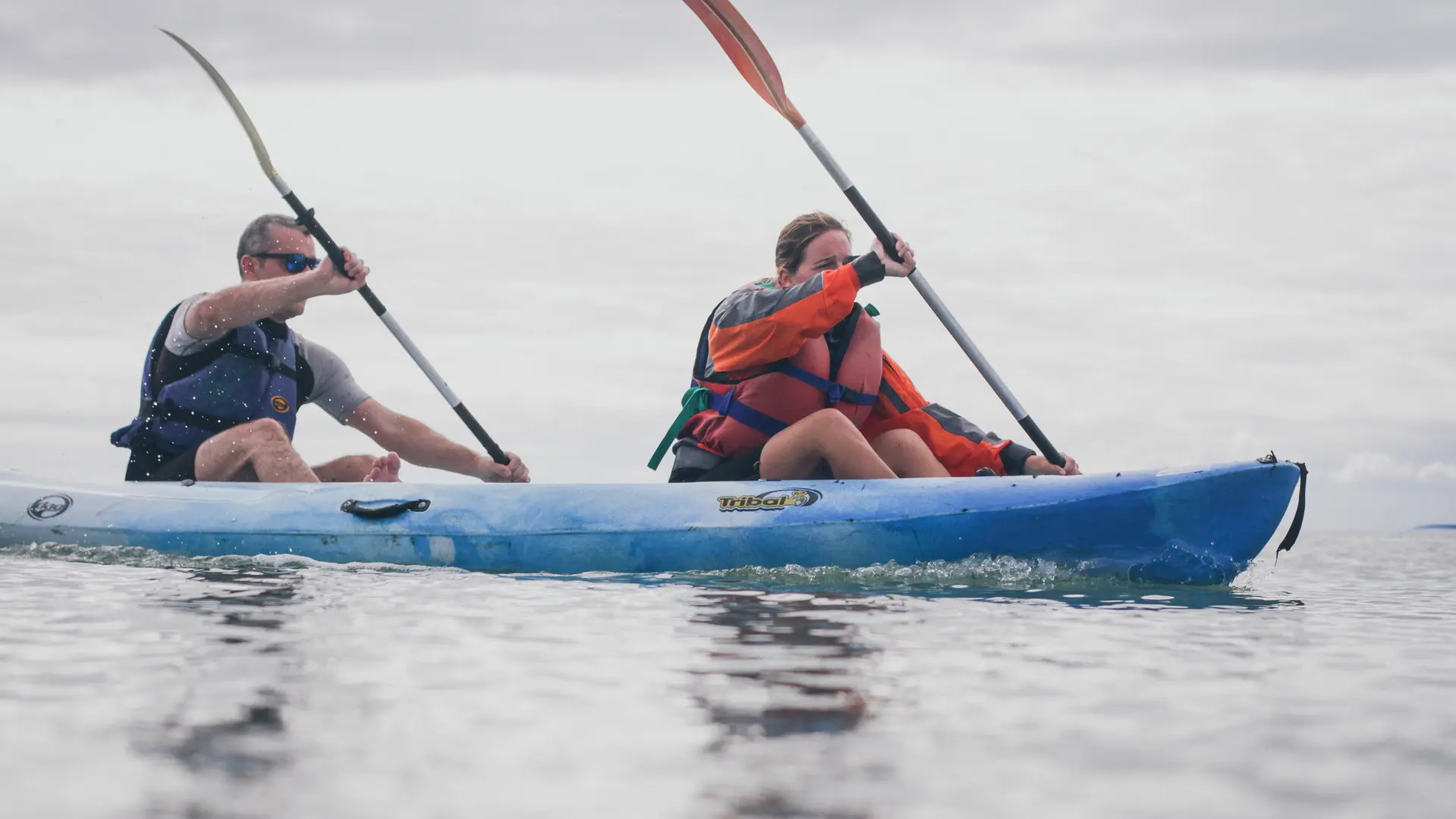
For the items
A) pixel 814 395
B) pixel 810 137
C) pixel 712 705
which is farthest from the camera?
pixel 810 137

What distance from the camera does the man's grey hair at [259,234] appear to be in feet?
18.4

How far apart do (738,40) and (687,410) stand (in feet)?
6.29

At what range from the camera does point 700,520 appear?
15.0 feet

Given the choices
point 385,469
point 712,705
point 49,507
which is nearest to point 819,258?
point 385,469

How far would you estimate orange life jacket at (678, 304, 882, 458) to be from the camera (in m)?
4.57

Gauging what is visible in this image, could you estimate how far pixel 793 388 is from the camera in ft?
15.0

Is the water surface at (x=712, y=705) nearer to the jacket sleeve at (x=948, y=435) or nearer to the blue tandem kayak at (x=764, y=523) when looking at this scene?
the blue tandem kayak at (x=764, y=523)

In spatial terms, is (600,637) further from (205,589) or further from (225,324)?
(225,324)

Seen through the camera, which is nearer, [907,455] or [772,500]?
[772,500]

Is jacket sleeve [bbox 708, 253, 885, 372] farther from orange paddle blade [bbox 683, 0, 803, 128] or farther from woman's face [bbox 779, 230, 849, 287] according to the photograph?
orange paddle blade [bbox 683, 0, 803, 128]

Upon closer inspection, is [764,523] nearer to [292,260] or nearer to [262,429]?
[262,429]

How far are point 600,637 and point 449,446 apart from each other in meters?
3.22

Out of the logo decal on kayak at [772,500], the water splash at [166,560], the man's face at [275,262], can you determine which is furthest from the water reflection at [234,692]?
the man's face at [275,262]

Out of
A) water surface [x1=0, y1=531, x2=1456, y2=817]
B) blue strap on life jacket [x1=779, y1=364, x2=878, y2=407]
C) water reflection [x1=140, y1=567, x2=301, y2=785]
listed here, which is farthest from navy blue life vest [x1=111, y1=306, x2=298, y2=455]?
blue strap on life jacket [x1=779, y1=364, x2=878, y2=407]
